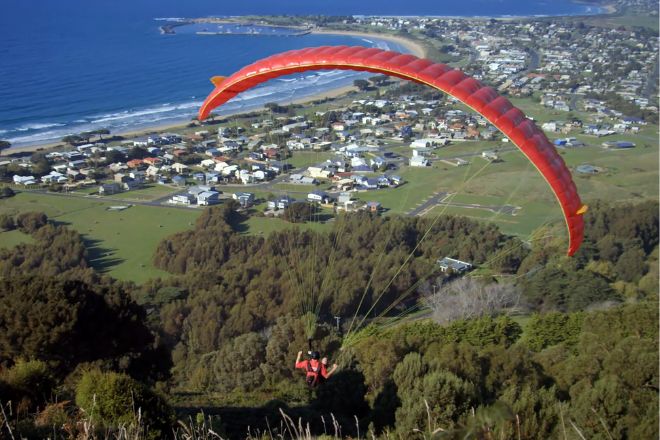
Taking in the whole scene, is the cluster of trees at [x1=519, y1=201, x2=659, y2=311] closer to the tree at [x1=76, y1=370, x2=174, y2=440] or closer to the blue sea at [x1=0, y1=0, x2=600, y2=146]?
the tree at [x1=76, y1=370, x2=174, y2=440]

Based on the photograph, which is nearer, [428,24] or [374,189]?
[374,189]

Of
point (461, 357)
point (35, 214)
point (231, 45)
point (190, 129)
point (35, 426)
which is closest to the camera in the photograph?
point (35, 426)

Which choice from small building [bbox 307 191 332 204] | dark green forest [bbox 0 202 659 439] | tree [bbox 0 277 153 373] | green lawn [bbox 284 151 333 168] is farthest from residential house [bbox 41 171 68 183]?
tree [bbox 0 277 153 373]

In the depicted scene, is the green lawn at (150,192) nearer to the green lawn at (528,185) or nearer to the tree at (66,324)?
the green lawn at (528,185)

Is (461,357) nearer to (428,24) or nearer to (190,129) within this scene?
(190,129)

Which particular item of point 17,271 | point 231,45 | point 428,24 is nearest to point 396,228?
point 17,271

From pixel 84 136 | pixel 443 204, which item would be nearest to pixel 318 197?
pixel 443 204
